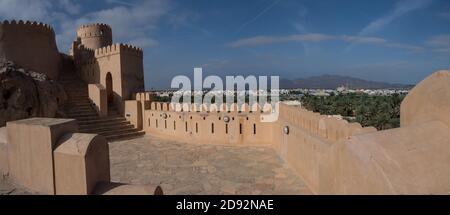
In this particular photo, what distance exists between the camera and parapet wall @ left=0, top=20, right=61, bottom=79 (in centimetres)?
1463

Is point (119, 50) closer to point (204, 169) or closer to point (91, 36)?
point (91, 36)

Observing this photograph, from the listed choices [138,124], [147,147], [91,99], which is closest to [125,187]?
[147,147]

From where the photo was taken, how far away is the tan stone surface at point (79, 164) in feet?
10.2

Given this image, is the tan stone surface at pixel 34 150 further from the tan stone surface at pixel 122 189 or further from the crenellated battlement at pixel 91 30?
the crenellated battlement at pixel 91 30

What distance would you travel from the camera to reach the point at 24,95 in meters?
12.9

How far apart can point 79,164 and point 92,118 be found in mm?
13426

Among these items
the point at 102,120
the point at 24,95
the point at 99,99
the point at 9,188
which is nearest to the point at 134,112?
the point at 102,120

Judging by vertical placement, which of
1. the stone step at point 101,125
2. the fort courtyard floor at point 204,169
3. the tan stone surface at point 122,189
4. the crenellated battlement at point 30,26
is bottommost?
the fort courtyard floor at point 204,169

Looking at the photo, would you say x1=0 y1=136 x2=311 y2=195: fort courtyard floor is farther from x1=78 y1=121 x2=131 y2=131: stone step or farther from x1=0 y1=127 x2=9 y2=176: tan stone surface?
x1=78 y1=121 x2=131 y2=131: stone step

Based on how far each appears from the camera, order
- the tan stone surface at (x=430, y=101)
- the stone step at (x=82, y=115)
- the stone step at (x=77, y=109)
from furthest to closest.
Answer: the stone step at (x=77, y=109) < the stone step at (x=82, y=115) < the tan stone surface at (x=430, y=101)

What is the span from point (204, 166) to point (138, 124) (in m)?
8.12

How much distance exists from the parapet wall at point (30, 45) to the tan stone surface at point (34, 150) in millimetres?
14243

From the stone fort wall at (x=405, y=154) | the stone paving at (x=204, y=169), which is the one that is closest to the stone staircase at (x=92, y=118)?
the stone paving at (x=204, y=169)
